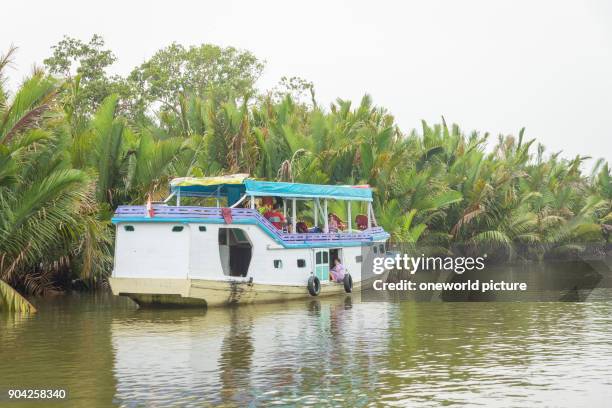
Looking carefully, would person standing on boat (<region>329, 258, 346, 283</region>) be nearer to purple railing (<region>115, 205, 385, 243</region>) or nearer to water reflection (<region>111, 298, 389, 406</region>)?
purple railing (<region>115, 205, 385, 243</region>)

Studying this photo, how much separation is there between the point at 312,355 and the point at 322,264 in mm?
10635

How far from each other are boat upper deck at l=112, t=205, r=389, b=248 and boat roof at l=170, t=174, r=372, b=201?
0.73 metres

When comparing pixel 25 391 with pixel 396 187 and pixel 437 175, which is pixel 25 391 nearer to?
pixel 396 187

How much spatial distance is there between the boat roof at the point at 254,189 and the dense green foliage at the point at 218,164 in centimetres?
153

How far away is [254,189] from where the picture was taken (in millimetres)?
24547

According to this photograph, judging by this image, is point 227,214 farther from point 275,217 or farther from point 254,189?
point 275,217

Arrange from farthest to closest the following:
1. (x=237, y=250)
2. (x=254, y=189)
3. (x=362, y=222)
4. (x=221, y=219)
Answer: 1. (x=362, y=222)
2. (x=237, y=250)
3. (x=254, y=189)
4. (x=221, y=219)

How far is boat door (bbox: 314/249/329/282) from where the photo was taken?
27000 mm

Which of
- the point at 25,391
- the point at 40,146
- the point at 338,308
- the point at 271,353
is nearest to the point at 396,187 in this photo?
the point at 338,308

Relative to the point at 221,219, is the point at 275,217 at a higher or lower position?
higher

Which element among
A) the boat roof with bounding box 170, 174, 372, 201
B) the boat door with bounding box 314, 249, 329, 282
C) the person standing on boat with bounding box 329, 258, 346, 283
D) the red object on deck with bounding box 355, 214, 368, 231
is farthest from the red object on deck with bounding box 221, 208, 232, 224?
the red object on deck with bounding box 355, 214, 368, 231

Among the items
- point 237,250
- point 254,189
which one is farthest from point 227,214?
point 237,250

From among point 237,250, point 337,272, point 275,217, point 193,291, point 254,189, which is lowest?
point 193,291

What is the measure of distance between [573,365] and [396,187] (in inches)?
842
